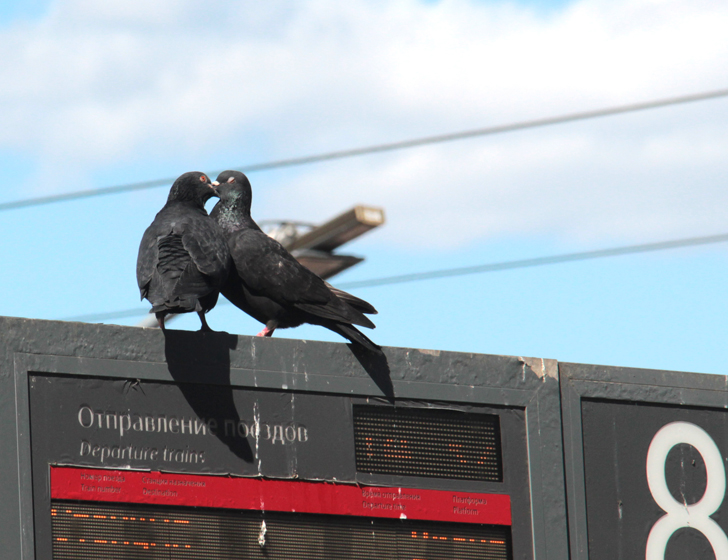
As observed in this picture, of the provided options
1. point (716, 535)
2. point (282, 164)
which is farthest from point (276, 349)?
point (282, 164)

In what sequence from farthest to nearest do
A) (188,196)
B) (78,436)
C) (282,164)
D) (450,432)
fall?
(282,164) → (188,196) → (450,432) → (78,436)

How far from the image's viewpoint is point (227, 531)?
5523mm

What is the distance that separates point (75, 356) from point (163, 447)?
1.71 ft

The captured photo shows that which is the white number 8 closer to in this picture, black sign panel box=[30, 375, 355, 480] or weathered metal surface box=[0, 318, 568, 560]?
weathered metal surface box=[0, 318, 568, 560]

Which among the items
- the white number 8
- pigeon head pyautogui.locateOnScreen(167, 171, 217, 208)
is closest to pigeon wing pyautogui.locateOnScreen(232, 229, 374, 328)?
pigeon head pyautogui.locateOnScreen(167, 171, 217, 208)

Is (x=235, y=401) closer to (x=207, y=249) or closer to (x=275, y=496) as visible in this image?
(x=275, y=496)

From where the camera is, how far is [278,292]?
21.7ft

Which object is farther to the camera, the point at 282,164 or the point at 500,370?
the point at 282,164

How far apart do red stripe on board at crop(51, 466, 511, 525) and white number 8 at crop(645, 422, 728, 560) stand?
0.83m

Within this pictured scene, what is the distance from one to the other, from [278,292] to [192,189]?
2.36 feet

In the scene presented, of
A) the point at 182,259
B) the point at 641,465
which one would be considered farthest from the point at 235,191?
the point at 641,465

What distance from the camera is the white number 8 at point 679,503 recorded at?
6.51m

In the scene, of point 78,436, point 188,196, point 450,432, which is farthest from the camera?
point 188,196

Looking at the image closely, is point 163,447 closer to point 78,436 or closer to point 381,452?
point 78,436
